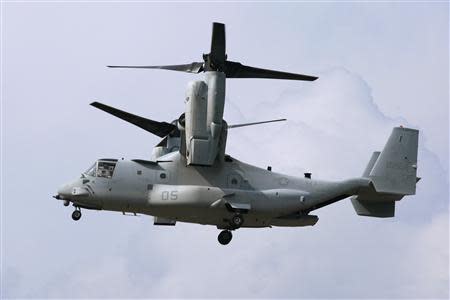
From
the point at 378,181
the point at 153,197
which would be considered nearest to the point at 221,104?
the point at 153,197

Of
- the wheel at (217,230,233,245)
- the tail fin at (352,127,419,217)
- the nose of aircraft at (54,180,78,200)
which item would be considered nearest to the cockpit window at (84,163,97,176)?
the nose of aircraft at (54,180,78,200)

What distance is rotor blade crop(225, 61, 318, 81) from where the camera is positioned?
3561cm

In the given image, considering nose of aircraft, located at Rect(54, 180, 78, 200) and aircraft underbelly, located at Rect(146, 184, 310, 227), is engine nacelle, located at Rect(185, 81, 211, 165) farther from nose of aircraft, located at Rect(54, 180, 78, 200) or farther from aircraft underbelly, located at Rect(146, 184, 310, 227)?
nose of aircraft, located at Rect(54, 180, 78, 200)

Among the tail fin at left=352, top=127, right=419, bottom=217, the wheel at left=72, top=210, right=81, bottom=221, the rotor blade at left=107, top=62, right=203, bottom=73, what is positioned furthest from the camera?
the tail fin at left=352, top=127, right=419, bottom=217

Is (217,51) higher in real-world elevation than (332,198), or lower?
higher

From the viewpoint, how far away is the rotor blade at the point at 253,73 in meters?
35.6

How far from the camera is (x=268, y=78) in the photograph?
3662 centimetres

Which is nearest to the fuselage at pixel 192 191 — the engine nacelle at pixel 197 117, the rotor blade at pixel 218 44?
the engine nacelle at pixel 197 117

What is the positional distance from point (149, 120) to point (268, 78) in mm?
4326

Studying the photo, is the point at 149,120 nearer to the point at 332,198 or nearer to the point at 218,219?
the point at 218,219

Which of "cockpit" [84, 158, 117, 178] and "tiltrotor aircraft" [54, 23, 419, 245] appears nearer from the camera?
"tiltrotor aircraft" [54, 23, 419, 245]

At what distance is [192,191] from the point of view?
1411 inches

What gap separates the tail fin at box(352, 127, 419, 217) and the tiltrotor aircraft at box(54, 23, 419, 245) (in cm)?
45

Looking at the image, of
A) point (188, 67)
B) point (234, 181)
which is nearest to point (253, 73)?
point (188, 67)
